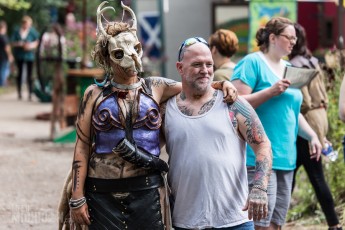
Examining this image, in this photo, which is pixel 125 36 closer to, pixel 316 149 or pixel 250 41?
pixel 316 149

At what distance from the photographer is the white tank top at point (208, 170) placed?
4609 mm

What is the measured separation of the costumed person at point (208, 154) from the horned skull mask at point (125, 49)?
0.25m

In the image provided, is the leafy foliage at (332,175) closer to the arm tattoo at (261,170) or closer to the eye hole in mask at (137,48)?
the arm tattoo at (261,170)

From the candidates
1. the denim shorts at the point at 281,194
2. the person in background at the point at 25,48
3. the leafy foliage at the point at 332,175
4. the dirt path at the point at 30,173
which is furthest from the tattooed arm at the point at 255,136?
the person in background at the point at 25,48

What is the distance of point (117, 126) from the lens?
4566 mm

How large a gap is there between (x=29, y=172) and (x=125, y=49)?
20.8 feet

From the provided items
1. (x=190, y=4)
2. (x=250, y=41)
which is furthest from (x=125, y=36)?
(x=190, y=4)

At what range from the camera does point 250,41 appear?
12.2 meters

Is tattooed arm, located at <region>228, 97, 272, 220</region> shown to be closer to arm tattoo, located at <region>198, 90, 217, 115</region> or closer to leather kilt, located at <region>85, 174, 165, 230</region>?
arm tattoo, located at <region>198, 90, 217, 115</region>

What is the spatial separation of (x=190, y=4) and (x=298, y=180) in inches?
450

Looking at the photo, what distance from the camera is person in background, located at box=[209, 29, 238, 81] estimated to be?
267 inches

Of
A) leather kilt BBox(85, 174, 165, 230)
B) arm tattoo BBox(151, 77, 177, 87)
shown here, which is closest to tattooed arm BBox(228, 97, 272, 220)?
arm tattoo BBox(151, 77, 177, 87)

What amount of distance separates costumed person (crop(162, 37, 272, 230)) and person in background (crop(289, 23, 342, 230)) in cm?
228

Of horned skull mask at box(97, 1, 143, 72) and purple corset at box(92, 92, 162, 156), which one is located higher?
horned skull mask at box(97, 1, 143, 72)
